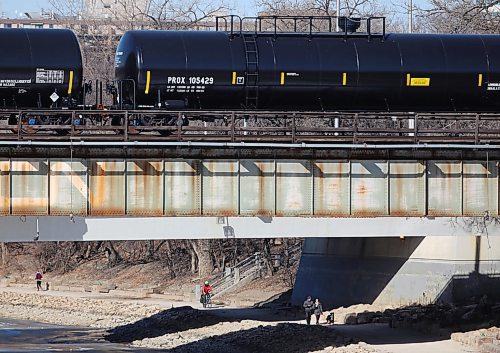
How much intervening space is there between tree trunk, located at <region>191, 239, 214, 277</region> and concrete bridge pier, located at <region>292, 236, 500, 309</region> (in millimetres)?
14169

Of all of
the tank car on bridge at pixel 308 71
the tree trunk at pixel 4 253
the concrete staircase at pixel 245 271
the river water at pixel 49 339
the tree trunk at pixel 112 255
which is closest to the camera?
the tank car on bridge at pixel 308 71

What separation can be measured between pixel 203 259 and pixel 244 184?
33.4 meters

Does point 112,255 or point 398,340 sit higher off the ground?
point 112,255

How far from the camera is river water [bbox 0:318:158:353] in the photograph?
42.9 meters

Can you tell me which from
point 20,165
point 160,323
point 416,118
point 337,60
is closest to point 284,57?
point 337,60

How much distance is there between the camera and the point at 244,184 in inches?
1296

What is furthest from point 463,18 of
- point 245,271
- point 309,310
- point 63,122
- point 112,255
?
point 63,122

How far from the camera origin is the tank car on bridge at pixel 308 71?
122 feet

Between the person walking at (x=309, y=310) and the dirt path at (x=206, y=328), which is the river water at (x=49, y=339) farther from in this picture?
the person walking at (x=309, y=310)

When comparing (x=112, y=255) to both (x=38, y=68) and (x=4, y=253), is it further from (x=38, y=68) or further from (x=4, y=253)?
(x=38, y=68)

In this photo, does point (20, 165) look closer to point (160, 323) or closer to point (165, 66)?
point (165, 66)

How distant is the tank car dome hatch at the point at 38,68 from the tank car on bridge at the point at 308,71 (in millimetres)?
2014

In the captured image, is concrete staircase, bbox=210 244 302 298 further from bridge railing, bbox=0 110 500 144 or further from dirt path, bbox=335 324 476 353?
bridge railing, bbox=0 110 500 144

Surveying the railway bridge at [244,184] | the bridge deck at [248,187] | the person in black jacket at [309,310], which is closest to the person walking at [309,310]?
the person in black jacket at [309,310]
